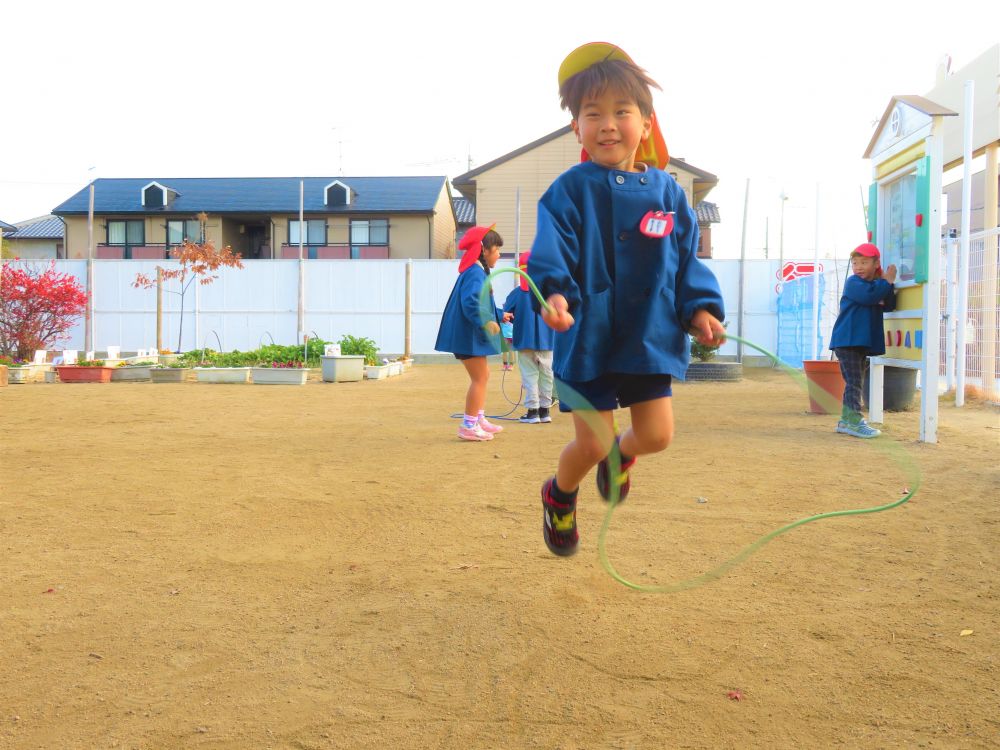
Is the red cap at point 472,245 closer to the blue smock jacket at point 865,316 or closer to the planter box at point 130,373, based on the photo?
Answer: the blue smock jacket at point 865,316

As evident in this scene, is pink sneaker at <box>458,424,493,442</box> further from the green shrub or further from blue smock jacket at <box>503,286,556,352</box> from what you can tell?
the green shrub

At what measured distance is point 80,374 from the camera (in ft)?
48.2

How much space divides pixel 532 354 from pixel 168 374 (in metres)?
8.88

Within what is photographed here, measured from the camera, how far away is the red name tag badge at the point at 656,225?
9.34 ft

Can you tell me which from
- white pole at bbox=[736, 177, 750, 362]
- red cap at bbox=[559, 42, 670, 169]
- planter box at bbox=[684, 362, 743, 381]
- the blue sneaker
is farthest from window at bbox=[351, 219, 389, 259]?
red cap at bbox=[559, 42, 670, 169]

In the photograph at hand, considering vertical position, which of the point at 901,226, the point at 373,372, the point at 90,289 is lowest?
the point at 373,372

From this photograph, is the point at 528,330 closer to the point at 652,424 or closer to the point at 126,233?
the point at 652,424

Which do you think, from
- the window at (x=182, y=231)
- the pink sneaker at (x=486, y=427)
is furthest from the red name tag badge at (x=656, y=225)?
the window at (x=182, y=231)

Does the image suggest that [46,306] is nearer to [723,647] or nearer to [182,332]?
Result: [182,332]

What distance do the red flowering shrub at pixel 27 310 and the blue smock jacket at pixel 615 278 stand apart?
17.0 meters

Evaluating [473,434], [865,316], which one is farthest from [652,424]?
[865,316]

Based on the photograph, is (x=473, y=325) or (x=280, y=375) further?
(x=280, y=375)

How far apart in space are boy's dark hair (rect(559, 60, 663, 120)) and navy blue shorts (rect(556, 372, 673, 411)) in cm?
95

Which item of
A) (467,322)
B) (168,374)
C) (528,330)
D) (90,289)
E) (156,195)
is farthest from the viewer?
(156,195)
